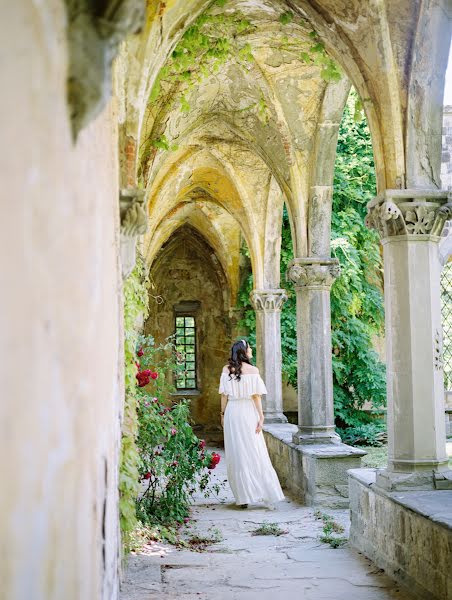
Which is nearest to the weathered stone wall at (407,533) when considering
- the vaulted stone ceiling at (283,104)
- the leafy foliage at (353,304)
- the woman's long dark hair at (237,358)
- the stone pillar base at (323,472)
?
the stone pillar base at (323,472)

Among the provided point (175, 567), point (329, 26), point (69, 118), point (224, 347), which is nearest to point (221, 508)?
point (175, 567)

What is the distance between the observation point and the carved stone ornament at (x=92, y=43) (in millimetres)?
1610

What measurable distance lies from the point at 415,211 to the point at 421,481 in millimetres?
1970

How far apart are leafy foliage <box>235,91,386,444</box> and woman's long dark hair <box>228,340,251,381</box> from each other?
6.06 metres

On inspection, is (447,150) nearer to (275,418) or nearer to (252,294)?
(252,294)

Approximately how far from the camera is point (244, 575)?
5.37 meters

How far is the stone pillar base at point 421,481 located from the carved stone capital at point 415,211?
1743 millimetres

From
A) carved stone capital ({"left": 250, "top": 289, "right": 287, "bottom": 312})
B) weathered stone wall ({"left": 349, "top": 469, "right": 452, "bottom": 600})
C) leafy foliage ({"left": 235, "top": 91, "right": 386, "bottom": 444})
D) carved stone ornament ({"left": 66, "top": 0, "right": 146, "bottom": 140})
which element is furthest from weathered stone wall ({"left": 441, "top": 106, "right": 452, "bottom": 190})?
carved stone ornament ({"left": 66, "top": 0, "right": 146, "bottom": 140})

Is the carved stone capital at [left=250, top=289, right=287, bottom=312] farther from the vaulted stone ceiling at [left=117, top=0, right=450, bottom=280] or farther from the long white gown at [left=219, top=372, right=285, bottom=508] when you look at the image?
the long white gown at [left=219, top=372, right=285, bottom=508]

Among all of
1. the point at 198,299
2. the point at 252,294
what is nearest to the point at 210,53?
the point at 252,294

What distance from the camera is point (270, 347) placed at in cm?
1298

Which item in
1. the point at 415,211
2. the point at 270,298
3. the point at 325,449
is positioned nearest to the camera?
the point at 415,211

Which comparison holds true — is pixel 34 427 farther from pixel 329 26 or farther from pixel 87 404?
pixel 329 26

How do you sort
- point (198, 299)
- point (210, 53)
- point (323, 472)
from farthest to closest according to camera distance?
point (198, 299)
point (323, 472)
point (210, 53)
